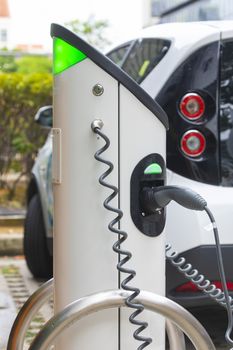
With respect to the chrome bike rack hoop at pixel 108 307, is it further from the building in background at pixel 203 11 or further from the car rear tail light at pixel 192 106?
the building in background at pixel 203 11

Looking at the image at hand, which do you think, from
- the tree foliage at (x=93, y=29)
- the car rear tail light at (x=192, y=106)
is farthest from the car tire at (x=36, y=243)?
the tree foliage at (x=93, y=29)

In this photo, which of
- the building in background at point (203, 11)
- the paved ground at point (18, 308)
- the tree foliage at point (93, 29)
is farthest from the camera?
the building in background at point (203, 11)

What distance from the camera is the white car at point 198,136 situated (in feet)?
12.6

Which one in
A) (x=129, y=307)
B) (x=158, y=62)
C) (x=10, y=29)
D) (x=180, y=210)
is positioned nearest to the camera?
(x=129, y=307)

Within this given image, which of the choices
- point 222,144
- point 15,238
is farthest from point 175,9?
point 222,144

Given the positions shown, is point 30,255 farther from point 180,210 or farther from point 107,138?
point 107,138

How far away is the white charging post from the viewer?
2.42 m

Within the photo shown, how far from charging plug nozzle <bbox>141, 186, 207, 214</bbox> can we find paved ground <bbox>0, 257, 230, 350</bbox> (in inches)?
66.3

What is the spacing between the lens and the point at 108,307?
232 cm

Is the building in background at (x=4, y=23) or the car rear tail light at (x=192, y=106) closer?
the car rear tail light at (x=192, y=106)

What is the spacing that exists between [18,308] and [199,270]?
5.99 feet

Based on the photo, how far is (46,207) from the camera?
19.0 ft

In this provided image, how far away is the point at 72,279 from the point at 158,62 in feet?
6.66

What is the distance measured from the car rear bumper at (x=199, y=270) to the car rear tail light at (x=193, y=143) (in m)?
0.49
